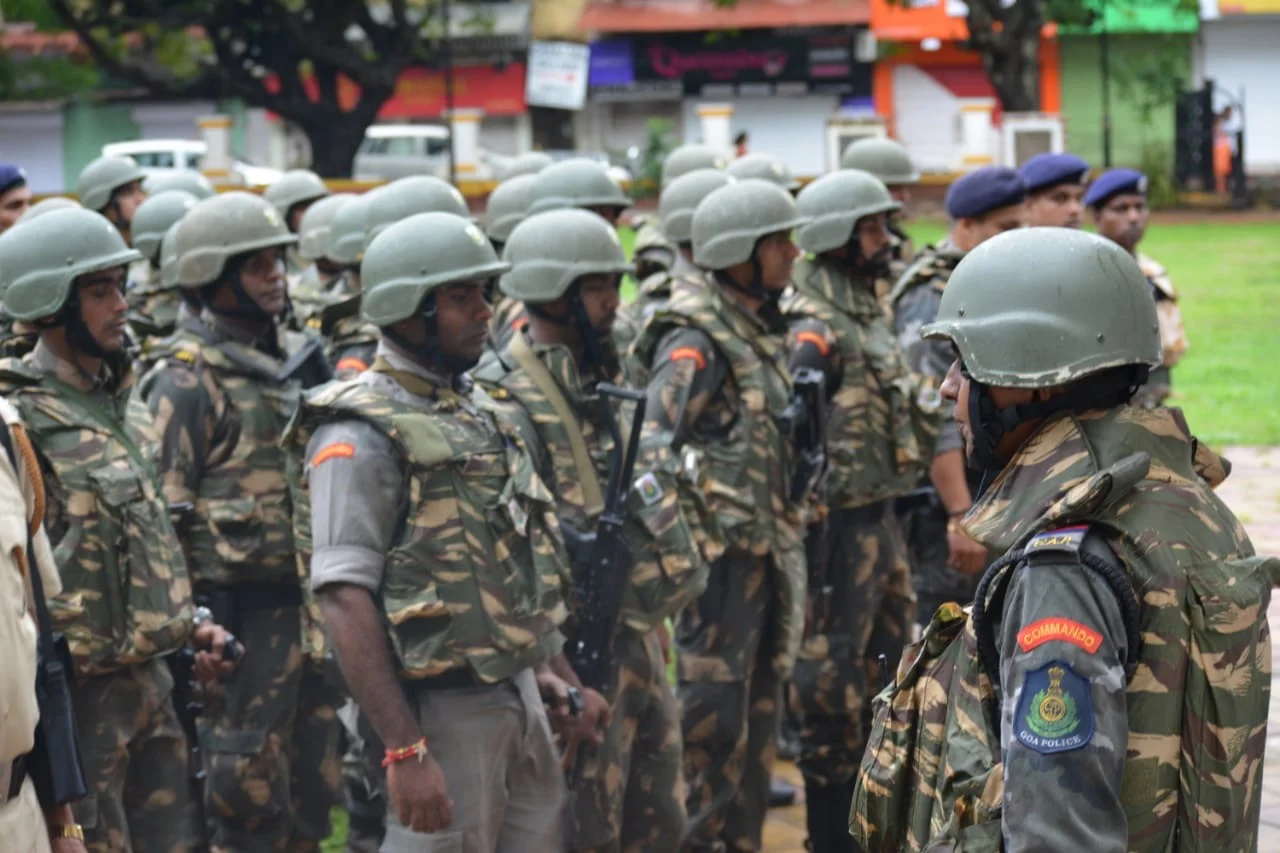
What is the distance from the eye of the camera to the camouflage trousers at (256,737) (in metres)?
6.42

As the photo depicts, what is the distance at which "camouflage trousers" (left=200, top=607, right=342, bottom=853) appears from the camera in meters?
6.42

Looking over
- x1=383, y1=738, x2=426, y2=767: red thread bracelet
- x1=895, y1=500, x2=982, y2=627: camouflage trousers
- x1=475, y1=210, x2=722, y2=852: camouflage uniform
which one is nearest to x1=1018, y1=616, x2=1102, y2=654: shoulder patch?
x1=383, y1=738, x2=426, y2=767: red thread bracelet

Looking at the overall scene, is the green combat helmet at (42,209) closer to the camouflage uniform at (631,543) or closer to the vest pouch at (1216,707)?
the camouflage uniform at (631,543)

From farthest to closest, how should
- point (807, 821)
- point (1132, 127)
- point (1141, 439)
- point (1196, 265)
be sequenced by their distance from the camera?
point (1132, 127) → point (1196, 265) → point (807, 821) → point (1141, 439)

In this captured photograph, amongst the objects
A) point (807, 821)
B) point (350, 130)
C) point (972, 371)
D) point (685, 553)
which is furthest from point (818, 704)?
point (350, 130)

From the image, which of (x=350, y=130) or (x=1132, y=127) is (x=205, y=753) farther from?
(x=1132, y=127)

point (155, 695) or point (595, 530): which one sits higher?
point (595, 530)

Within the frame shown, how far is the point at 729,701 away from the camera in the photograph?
6.43 meters

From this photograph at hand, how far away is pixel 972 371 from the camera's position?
312 centimetres

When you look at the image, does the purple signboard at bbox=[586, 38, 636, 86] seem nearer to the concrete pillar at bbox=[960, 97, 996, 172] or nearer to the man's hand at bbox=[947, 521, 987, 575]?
the concrete pillar at bbox=[960, 97, 996, 172]

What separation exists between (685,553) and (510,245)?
3.69 feet

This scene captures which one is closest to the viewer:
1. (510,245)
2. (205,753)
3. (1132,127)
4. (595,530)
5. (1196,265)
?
(595,530)

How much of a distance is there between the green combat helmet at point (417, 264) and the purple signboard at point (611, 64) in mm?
39833

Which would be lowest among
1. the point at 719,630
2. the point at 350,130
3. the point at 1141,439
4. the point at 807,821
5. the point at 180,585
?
the point at 807,821
